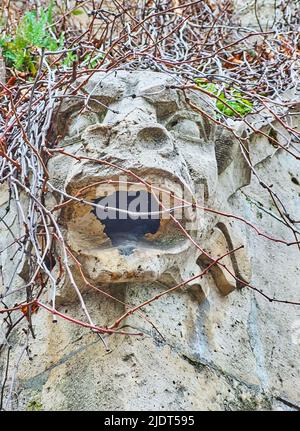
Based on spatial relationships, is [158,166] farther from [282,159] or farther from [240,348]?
[282,159]

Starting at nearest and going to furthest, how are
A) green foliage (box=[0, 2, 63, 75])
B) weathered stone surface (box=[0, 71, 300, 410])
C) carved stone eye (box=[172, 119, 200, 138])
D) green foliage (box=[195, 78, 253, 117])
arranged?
weathered stone surface (box=[0, 71, 300, 410])
carved stone eye (box=[172, 119, 200, 138])
green foliage (box=[195, 78, 253, 117])
green foliage (box=[0, 2, 63, 75])

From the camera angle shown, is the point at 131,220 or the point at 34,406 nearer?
the point at 34,406

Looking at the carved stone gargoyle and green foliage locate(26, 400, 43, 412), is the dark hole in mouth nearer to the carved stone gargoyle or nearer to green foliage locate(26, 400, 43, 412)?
the carved stone gargoyle

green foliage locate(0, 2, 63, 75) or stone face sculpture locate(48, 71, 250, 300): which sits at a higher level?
green foliage locate(0, 2, 63, 75)

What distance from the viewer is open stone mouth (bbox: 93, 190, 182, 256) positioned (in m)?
1.81

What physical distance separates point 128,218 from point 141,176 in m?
0.17

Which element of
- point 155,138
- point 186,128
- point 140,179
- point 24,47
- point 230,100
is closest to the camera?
point 140,179

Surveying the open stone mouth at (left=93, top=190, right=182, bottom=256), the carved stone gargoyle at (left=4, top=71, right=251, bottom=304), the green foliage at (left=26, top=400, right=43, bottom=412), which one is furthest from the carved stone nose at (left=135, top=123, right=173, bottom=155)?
the green foliage at (left=26, top=400, right=43, bottom=412)

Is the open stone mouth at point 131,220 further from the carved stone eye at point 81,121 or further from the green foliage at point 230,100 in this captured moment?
the green foliage at point 230,100

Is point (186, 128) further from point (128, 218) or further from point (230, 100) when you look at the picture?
point (230, 100)

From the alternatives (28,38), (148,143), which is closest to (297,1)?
(28,38)

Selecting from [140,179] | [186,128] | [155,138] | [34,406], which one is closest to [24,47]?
[186,128]

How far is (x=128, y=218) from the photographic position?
74.7 inches

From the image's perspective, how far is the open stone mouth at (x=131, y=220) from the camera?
5.95 ft
